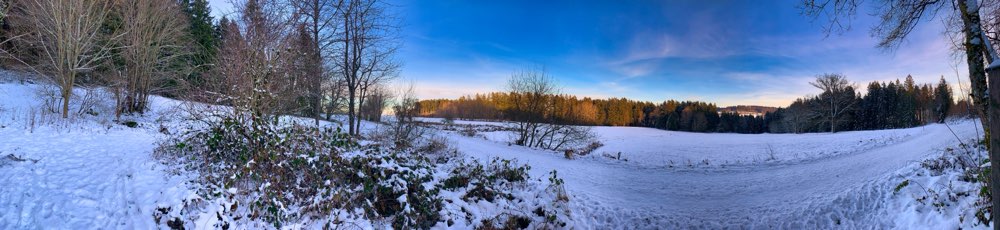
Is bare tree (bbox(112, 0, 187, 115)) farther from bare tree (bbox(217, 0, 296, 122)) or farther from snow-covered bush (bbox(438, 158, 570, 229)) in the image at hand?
snow-covered bush (bbox(438, 158, 570, 229))

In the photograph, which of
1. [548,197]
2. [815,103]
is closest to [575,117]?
[548,197]

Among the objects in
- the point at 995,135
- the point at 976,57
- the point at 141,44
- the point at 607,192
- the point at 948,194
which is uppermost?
the point at 141,44

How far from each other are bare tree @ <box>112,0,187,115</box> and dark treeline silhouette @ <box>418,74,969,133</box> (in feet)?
38.3

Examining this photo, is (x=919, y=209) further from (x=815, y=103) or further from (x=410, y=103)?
(x=815, y=103)

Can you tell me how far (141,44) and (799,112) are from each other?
52745 mm

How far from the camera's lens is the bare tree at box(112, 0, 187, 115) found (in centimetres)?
1591

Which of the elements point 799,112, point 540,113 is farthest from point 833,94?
point 540,113

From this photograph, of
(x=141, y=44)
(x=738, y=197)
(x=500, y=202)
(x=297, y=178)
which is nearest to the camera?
(x=297, y=178)

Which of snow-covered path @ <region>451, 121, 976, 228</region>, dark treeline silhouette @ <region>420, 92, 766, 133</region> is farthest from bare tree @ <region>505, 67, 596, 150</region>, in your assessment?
dark treeline silhouette @ <region>420, 92, 766, 133</region>

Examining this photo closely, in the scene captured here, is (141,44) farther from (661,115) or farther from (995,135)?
(661,115)

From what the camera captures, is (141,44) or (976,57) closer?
(976,57)

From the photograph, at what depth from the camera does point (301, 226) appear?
4910 mm

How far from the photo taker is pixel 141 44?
16.3 m

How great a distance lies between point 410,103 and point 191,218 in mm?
13486
